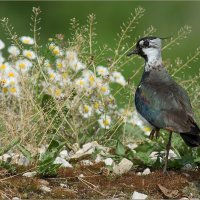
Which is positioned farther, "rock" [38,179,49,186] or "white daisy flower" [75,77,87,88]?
"white daisy flower" [75,77,87,88]

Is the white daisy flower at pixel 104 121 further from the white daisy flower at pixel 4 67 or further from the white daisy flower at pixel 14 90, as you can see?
the white daisy flower at pixel 4 67

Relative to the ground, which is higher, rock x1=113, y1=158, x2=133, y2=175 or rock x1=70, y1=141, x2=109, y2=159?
rock x1=113, y1=158, x2=133, y2=175

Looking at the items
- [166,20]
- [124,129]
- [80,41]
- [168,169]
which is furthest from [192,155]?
[166,20]

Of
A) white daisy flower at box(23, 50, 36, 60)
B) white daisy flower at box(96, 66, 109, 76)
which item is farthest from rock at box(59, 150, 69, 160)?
white daisy flower at box(23, 50, 36, 60)

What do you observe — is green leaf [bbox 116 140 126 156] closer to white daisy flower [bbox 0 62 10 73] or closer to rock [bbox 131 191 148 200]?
rock [bbox 131 191 148 200]

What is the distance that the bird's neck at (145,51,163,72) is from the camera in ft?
28.4

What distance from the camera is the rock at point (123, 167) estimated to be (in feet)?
25.1

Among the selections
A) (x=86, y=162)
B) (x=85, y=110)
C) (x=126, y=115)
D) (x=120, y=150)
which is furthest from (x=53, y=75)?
(x=120, y=150)

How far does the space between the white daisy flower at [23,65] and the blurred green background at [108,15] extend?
675 centimetres

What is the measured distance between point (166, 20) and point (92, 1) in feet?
5.11

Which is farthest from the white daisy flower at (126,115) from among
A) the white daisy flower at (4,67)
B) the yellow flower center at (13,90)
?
the white daisy flower at (4,67)

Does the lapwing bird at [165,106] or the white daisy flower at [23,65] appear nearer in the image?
the lapwing bird at [165,106]

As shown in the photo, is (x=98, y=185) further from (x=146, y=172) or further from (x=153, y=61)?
(x=153, y=61)

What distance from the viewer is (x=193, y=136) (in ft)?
24.8
